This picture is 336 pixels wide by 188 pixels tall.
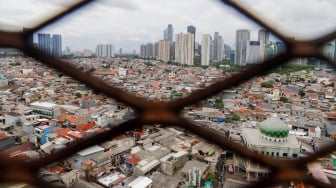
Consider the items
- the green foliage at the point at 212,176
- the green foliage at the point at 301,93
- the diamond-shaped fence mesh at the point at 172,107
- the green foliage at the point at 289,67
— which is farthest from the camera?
the green foliage at the point at 301,93

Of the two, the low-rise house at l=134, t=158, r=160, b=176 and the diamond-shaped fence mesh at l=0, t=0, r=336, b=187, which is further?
the low-rise house at l=134, t=158, r=160, b=176

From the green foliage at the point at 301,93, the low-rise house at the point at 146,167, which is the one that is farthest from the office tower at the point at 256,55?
the green foliage at the point at 301,93

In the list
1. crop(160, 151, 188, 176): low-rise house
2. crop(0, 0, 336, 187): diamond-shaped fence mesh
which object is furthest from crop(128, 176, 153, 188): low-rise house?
crop(0, 0, 336, 187): diamond-shaped fence mesh

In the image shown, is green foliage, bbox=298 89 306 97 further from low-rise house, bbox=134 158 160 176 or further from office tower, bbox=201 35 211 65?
office tower, bbox=201 35 211 65

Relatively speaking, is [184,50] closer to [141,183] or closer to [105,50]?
[105,50]

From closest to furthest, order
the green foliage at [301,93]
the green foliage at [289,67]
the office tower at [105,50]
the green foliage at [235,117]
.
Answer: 1. the green foliage at [289,67]
2. the office tower at [105,50]
3. the green foliage at [235,117]
4. the green foliage at [301,93]

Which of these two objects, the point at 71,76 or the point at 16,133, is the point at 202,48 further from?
the point at 16,133

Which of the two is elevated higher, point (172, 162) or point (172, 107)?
point (172, 107)

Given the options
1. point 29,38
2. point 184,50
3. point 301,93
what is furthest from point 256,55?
point 301,93

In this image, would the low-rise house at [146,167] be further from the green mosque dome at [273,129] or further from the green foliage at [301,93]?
the green foliage at [301,93]
